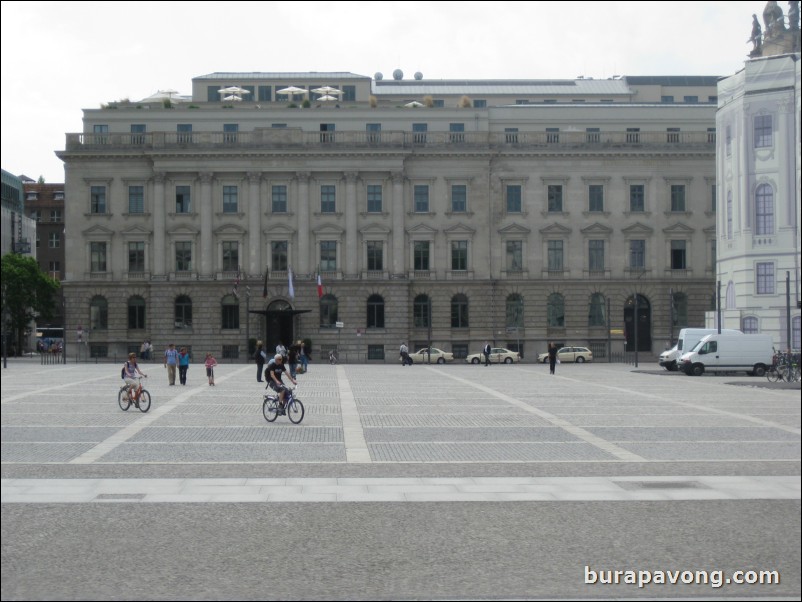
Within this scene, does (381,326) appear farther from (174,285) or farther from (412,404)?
(412,404)

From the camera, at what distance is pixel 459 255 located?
93.1 meters

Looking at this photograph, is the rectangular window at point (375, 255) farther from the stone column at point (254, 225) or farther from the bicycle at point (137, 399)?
the bicycle at point (137, 399)

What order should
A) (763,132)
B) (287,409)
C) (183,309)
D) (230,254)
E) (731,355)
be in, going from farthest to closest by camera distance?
(230,254) < (183,309) < (731,355) < (287,409) < (763,132)

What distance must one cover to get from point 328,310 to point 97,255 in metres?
21.2

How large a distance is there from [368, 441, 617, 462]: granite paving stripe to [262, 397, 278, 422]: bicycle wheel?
653 cm

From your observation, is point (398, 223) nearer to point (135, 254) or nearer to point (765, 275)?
point (135, 254)

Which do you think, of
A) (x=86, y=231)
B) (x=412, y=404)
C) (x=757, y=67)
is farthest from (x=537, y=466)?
(x=86, y=231)

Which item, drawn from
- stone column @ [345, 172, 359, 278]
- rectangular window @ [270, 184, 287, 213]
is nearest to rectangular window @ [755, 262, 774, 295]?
stone column @ [345, 172, 359, 278]

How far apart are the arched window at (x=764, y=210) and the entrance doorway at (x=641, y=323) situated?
81.1m

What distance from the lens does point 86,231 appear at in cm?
9206

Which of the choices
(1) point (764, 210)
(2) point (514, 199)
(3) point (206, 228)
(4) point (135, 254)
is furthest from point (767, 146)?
(4) point (135, 254)

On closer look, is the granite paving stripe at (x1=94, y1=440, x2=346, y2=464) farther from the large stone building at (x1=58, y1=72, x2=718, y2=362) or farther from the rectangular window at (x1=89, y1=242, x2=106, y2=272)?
the rectangular window at (x1=89, y1=242, x2=106, y2=272)

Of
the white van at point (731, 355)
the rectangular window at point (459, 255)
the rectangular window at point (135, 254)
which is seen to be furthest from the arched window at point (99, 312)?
the white van at point (731, 355)

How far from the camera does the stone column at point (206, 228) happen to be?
91500 mm
